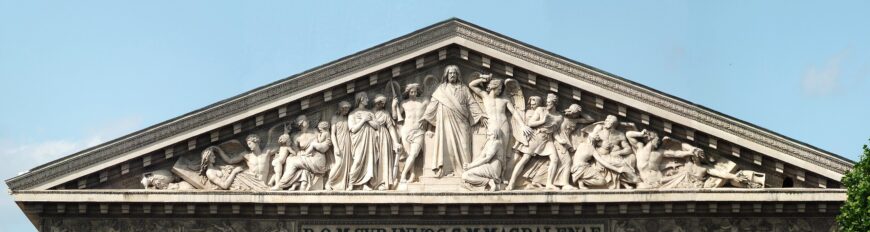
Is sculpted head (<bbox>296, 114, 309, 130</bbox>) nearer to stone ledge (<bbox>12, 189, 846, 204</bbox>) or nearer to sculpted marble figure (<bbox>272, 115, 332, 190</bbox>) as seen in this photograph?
sculpted marble figure (<bbox>272, 115, 332, 190</bbox>)

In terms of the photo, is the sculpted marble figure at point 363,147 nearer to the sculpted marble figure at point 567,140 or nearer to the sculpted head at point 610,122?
the sculpted marble figure at point 567,140

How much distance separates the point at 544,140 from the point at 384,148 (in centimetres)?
288

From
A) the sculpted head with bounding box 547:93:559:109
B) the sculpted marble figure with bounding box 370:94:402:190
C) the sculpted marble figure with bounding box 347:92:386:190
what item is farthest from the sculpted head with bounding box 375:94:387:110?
the sculpted head with bounding box 547:93:559:109

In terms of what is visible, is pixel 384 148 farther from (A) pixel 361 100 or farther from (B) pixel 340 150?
(A) pixel 361 100

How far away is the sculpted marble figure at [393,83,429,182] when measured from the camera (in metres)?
45.9

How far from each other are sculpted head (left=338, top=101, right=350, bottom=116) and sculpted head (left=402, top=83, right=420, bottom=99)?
3.55 feet

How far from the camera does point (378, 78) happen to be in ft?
152

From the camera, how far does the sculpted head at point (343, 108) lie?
46312mm

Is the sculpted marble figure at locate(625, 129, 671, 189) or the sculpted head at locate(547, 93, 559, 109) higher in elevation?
the sculpted head at locate(547, 93, 559, 109)

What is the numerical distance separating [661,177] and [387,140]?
16.2 ft

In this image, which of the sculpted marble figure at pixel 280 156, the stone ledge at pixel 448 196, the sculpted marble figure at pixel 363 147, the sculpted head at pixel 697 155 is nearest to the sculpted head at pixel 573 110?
the stone ledge at pixel 448 196

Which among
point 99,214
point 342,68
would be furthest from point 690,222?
point 99,214

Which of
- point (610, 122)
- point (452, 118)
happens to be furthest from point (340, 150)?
point (610, 122)

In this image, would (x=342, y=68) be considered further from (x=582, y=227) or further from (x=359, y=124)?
(x=582, y=227)
